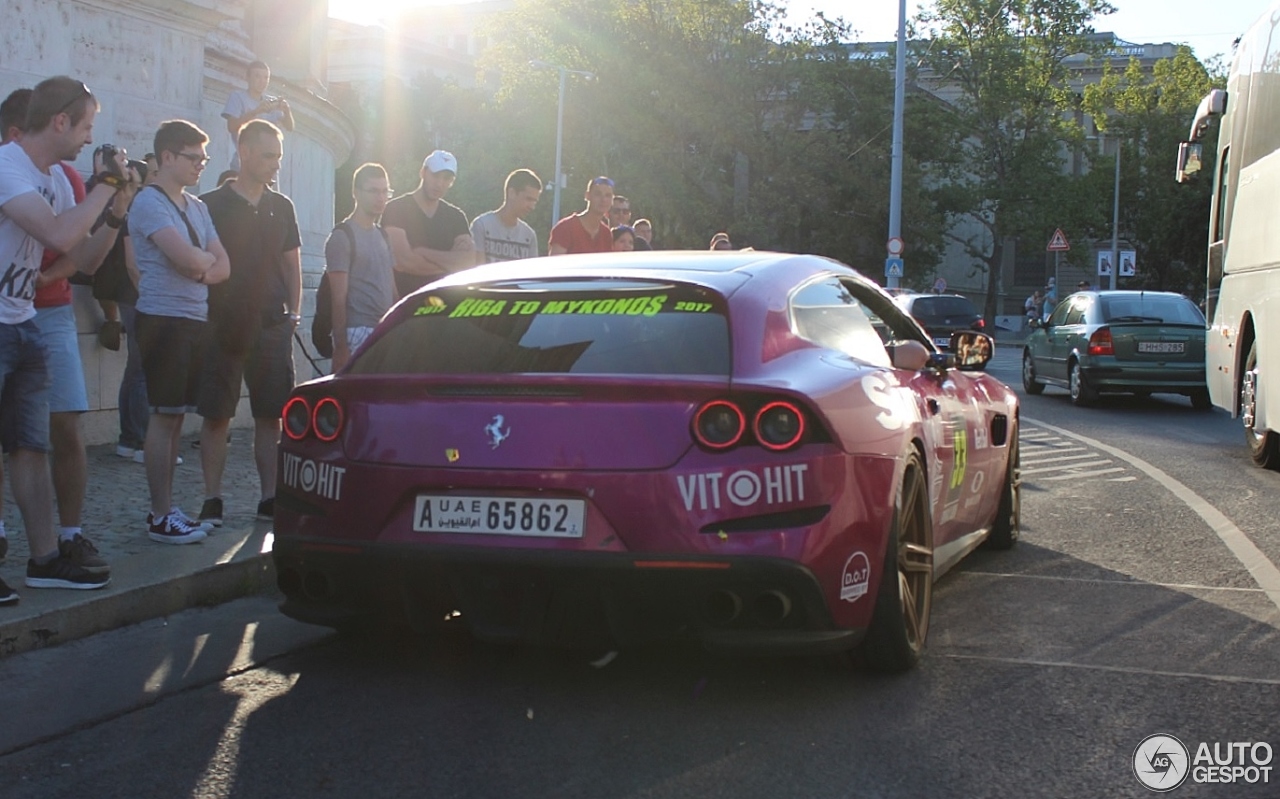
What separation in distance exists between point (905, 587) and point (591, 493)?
3.80 feet

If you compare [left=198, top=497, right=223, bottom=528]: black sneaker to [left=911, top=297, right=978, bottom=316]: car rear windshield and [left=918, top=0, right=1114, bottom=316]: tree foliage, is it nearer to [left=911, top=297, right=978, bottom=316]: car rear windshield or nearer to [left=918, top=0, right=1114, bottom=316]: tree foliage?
[left=911, top=297, right=978, bottom=316]: car rear windshield

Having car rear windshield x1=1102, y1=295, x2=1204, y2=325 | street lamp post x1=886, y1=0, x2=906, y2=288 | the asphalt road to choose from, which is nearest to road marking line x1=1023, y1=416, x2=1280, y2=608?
the asphalt road

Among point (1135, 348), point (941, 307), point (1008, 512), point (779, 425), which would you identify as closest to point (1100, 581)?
point (1008, 512)

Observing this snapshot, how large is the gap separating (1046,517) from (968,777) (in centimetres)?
554

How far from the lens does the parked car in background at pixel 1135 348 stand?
18938 millimetres

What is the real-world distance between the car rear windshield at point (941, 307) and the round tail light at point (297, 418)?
2589cm

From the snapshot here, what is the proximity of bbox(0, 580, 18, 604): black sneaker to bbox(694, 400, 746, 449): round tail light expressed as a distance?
2533mm

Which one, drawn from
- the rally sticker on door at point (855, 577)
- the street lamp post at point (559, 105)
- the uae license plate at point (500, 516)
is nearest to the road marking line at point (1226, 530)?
the rally sticker on door at point (855, 577)

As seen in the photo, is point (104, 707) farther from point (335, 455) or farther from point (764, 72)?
point (764, 72)

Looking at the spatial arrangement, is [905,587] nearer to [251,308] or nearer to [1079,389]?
[251,308]

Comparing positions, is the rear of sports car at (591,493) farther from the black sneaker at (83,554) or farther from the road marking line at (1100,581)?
the road marking line at (1100,581)

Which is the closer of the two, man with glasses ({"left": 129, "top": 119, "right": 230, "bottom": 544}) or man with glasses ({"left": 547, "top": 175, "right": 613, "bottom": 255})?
man with glasses ({"left": 129, "top": 119, "right": 230, "bottom": 544})

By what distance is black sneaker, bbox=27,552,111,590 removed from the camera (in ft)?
18.8

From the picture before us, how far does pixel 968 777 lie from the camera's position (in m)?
3.93
